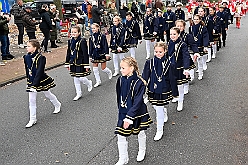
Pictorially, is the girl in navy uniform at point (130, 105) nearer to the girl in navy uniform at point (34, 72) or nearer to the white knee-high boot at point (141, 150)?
the white knee-high boot at point (141, 150)

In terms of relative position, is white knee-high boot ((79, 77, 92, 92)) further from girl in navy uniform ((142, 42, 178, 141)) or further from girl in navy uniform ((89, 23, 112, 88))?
girl in navy uniform ((142, 42, 178, 141))

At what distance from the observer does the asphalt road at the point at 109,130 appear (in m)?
4.94

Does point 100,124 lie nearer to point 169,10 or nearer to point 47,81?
point 47,81

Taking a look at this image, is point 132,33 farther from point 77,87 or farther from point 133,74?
point 133,74

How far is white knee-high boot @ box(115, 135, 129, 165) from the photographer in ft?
14.8

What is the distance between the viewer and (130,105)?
454 centimetres

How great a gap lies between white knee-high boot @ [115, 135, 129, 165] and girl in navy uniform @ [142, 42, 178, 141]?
99 cm

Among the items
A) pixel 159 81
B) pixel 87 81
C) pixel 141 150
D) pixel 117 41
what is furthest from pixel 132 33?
pixel 141 150

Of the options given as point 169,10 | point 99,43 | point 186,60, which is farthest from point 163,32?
point 186,60

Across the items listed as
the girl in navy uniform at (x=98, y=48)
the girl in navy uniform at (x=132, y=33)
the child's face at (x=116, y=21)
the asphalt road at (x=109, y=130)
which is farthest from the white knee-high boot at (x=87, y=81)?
the girl in navy uniform at (x=132, y=33)

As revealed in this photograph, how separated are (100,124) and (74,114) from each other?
861mm

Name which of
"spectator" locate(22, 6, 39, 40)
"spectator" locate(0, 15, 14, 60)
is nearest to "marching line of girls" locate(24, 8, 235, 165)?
"spectator" locate(0, 15, 14, 60)

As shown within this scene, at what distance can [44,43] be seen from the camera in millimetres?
13641

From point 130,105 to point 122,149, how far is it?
616 mm
